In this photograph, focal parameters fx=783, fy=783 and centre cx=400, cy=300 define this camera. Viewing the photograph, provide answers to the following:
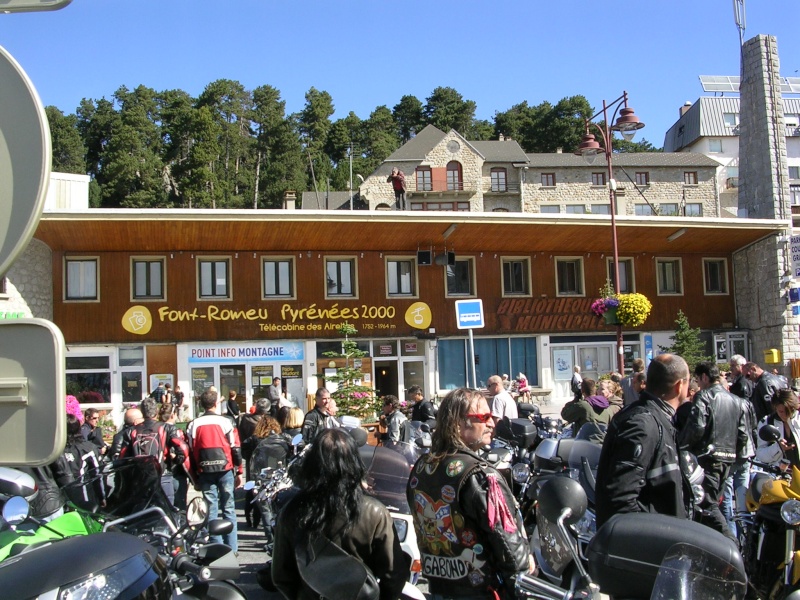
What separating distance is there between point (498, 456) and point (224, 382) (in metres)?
20.9

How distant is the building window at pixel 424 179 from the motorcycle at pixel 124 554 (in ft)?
190

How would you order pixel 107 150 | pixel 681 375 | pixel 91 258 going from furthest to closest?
pixel 107 150 → pixel 91 258 → pixel 681 375

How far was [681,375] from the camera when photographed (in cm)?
445

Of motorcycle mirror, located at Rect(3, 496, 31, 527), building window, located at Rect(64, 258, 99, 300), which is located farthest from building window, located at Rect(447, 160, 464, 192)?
motorcycle mirror, located at Rect(3, 496, 31, 527)

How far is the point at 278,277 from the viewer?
27734 millimetres

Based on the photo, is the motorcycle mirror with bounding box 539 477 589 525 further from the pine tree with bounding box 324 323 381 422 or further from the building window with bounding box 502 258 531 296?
the building window with bounding box 502 258 531 296

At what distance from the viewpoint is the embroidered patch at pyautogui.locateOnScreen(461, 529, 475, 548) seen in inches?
141

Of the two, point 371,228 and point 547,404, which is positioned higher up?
point 371,228

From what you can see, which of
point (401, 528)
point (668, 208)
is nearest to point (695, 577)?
point (401, 528)

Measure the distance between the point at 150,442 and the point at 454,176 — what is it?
5606 centimetres

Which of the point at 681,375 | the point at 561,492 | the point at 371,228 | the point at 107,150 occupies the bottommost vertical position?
the point at 561,492

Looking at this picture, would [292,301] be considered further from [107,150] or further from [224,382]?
[107,150]

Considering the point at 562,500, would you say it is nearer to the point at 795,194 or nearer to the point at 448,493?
the point at 448,493

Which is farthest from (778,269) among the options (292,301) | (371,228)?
(292,301)
